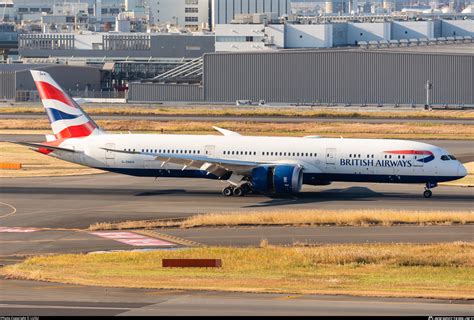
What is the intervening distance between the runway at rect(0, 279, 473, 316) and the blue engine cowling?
28234mm

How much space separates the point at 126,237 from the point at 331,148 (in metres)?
18.3

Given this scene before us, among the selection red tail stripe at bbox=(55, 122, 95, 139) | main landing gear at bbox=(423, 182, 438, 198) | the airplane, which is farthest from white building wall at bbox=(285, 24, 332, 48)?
main landing gear at bbox=(423, 182, 438, 198)

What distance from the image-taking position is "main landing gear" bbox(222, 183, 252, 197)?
225 ft

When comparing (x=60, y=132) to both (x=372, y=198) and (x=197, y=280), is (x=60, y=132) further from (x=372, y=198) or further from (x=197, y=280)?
(x=197, y=280)

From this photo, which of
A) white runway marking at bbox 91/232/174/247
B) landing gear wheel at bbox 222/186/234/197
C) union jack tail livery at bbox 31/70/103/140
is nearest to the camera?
white runway marking at bbox 91/232/174/247

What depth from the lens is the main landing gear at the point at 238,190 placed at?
68.6m

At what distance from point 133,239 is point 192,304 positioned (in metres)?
18.7

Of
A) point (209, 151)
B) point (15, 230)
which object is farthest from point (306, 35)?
point (15, 230)

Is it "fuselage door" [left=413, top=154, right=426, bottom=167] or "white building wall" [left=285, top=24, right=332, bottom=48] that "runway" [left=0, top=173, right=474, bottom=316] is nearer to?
"fuselage door" [left=413, top=154, right=426, bottom=167]

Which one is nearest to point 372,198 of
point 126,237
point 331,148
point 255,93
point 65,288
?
point 331,148

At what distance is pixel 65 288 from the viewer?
39062 mm

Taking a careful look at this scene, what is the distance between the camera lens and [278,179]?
66188mm

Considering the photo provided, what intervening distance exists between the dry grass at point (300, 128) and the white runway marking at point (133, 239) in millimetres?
54398

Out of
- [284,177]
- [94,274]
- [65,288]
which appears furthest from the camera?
[284,177]
